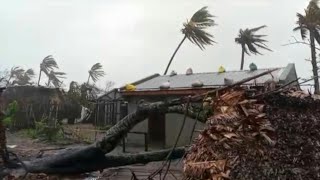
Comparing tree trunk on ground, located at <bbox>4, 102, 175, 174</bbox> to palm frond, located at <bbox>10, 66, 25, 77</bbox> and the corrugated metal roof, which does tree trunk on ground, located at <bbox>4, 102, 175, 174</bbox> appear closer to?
the corrugated metal roof

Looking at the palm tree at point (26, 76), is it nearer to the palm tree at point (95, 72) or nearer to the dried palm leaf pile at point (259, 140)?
the palm tree at point (95, 72)

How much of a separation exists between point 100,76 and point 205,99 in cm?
3233

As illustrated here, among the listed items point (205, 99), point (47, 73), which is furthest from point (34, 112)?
point (205, 99)

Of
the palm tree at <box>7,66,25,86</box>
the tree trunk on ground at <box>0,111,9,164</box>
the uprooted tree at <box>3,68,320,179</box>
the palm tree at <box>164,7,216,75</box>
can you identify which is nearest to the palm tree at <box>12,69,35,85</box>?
the palm tree at <box>7,66,25,86</box>

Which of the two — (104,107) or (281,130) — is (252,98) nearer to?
(281,130)

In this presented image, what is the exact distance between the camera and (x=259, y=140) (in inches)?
156

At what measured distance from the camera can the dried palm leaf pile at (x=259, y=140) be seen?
12.4 ft

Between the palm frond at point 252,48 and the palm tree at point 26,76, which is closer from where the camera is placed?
the palm frond at point 252,48

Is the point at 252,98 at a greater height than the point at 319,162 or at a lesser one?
greater

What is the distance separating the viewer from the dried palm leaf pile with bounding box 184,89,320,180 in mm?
3793

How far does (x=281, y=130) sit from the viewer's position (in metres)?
4.09

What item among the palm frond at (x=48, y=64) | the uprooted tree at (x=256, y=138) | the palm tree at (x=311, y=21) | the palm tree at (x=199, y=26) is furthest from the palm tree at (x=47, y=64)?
the uprooted tree at (x=256, y=138)

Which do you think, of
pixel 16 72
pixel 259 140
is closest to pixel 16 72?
pixel 16 72

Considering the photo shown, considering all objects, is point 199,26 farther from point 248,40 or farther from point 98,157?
point 98,157
